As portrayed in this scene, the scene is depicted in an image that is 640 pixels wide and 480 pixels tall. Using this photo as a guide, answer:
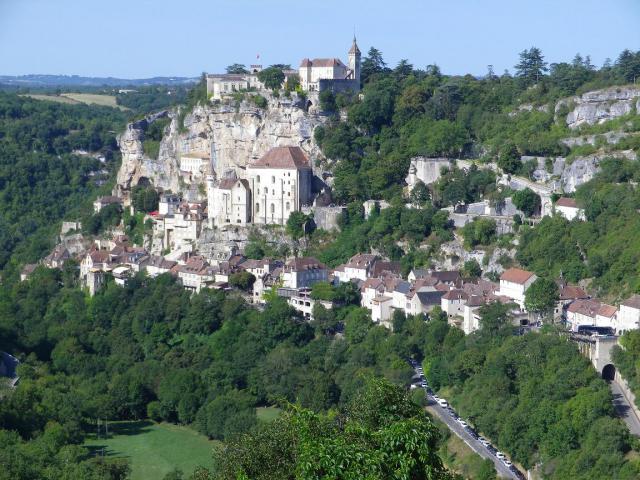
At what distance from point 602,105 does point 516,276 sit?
13.0m

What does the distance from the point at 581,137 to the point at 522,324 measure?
41.5 feet

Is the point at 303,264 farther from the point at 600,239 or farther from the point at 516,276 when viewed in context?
the point at 600,239

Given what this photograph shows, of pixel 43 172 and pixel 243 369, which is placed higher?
pixel 43 172

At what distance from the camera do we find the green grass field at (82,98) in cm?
12595

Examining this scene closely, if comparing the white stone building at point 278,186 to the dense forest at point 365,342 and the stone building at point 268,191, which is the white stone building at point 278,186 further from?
the dense forest at point 365,342

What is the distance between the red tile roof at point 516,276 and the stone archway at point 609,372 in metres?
6.46

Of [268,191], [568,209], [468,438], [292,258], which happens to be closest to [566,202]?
[568,209]

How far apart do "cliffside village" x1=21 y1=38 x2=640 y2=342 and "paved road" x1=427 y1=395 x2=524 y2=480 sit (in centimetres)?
487

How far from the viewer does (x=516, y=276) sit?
44.5 metres

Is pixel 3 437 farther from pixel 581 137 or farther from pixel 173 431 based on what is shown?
pixel 581 137

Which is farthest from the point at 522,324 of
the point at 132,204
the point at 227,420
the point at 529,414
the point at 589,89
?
the point at 132,204

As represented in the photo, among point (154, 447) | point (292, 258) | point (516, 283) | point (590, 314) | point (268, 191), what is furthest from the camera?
point (268, 191)

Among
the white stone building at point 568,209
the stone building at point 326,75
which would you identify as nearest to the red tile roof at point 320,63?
the stone building at point 326,75

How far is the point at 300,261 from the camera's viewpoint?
51594 millimetres
